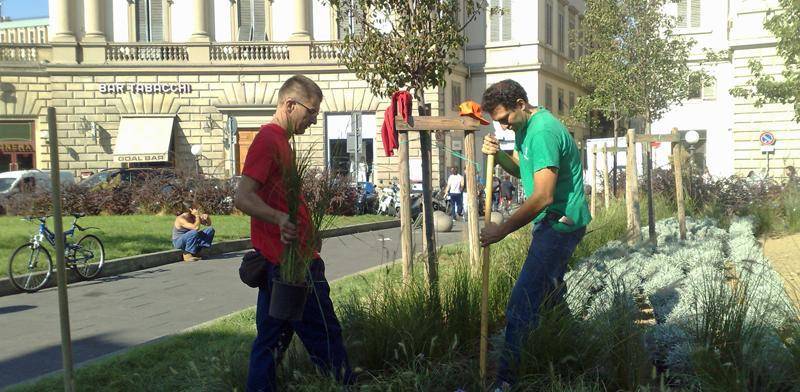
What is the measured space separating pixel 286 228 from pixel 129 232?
42.3ft

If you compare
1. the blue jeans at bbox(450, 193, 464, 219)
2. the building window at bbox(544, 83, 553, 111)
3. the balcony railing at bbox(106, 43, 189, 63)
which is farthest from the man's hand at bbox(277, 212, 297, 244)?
the building window at bbox(544, 83, 553, 111)

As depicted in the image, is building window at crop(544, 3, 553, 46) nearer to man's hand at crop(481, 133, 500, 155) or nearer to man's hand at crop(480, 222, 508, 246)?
man's hand at crop(481, 133, 500, 155)

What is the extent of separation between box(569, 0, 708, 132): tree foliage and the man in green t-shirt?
21616mm

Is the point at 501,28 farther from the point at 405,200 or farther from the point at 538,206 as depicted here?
the point at 538,206

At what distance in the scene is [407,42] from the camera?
8.42 meters

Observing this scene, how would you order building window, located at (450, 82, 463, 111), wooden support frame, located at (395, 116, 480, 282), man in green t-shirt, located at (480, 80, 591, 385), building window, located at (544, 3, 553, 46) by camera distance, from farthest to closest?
building window, located at (544, 3, 553, 46)
building window, located at (450, 82, 463, 111)
wooden support frame, located at (395, 116, 480, 282)
man in green t-shirt, located at (480, 80, 591, 385)

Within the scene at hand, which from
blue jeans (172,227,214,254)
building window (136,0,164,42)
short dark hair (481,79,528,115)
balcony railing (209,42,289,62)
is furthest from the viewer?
building window (136,0,164,42)

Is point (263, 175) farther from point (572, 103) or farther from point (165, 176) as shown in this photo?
point (572, 103)

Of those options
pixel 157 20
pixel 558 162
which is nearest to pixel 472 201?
pixel 558 162

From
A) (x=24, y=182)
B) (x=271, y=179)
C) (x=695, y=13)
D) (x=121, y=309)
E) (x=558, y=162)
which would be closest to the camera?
(x=271, y=179)

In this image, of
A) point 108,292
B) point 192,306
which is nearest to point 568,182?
point 192,306

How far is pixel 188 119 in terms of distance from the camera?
3391 centimetres

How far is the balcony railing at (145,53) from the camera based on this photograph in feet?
111

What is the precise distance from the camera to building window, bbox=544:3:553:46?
40281 millimetres
